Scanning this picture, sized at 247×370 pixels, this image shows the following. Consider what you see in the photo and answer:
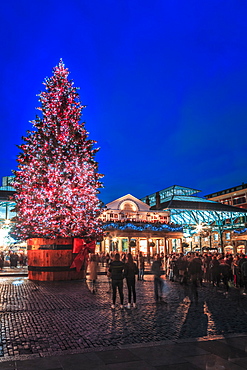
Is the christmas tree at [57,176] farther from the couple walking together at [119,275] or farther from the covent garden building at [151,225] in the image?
the covent garden building at [151,225]

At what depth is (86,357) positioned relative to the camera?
520 centimetres

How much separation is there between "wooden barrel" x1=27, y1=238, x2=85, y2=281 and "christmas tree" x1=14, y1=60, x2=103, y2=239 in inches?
17.8

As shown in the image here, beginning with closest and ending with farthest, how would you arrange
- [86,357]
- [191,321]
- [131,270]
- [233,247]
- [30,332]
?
[86,357] < [30,332] < [191,321] < [131,270] < [233,247]

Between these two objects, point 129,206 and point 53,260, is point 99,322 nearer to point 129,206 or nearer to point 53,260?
point 53,260

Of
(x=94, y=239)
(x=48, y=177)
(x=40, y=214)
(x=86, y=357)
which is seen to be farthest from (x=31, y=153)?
(x=86, y=357)

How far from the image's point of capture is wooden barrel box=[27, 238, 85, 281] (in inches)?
711

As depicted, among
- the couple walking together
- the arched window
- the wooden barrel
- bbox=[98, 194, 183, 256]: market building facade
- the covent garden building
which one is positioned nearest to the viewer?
the couple walking together

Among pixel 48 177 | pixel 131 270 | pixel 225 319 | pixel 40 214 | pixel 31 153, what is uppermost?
pixel 31 153

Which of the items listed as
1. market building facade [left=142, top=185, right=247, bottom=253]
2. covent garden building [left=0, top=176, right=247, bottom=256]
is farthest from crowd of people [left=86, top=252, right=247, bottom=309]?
market building facade [left=142, top=185, right=247, bottom=253]

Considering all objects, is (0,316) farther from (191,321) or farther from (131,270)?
(191,321)

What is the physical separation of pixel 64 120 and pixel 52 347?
51.5ft

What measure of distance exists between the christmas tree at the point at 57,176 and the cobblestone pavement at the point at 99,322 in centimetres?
616

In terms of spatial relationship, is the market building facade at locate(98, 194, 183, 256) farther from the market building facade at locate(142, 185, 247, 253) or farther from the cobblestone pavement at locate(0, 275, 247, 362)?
the cobblestone pavement at locate(0, 275, 247, 362)

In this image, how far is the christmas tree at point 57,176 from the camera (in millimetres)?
18359
